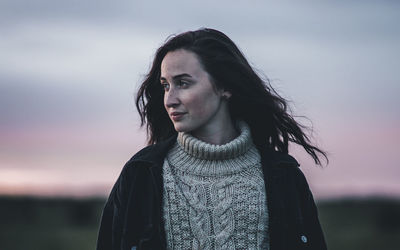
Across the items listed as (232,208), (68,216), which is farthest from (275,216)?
(68,216)

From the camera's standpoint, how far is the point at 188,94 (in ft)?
15.3

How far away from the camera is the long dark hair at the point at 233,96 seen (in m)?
4.93

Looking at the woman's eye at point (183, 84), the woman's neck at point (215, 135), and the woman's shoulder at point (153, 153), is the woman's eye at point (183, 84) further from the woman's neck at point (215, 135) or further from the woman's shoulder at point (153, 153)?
the woman's shoulder at point (153, 153)

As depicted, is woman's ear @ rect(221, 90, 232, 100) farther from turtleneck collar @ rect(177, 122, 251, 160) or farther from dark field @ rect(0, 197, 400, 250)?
dark field @ rect(0, 197, 400, 250)

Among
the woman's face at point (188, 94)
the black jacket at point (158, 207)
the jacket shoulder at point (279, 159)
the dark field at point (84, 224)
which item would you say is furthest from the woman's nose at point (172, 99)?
the dark field at point (84, 224)

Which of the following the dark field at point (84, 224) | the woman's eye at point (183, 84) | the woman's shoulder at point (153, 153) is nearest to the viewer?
the woman's eye at point (183, 84)

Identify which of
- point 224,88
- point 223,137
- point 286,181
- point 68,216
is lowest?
point 286,181

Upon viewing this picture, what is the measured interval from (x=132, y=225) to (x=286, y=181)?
121cm

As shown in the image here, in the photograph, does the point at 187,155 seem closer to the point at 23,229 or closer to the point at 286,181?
the point at 286,181

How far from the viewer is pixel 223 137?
4949mm

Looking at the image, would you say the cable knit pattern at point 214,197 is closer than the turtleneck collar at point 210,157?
Yes

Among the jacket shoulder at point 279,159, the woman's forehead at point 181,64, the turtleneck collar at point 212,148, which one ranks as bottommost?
the jacket shoulder at point 279,159

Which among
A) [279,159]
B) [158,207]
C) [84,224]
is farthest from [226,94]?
[84,224]

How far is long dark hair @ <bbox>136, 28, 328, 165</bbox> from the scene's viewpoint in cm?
493
